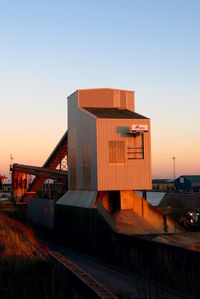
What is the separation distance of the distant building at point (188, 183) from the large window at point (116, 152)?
10245 centimetres

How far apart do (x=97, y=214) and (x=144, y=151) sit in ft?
26.2

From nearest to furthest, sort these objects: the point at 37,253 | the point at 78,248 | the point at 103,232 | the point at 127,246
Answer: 1. the point at 37,253
2. the point at 127,246
3. the point at 103,232
4. the point at 78,248

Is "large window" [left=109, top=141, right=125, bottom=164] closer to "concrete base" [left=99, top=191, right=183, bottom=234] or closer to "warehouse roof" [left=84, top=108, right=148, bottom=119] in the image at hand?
"warehouse roof" [left=84, top=108, right=148, bottom=119]

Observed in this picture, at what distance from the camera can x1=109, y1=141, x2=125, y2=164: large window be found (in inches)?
1426

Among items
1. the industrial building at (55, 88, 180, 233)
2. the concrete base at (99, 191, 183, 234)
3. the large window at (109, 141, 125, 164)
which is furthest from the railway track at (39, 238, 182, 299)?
the large window at (109, 141, 125, 164)

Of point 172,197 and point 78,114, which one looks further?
point 172,197

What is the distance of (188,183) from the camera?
13550 cm

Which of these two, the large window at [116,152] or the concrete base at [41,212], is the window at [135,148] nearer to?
the large window at [116,152]

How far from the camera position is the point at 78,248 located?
35.8 meters

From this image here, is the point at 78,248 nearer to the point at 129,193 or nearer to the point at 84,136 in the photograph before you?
the point at 129,193

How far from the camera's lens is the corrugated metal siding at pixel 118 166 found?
3588 centimetres

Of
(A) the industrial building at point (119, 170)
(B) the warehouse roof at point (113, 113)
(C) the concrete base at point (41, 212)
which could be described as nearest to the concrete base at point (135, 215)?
(A) the industrial building at point (119, 170)

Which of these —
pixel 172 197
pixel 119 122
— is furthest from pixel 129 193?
pixel 172 197

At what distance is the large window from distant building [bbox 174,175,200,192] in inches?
4034
